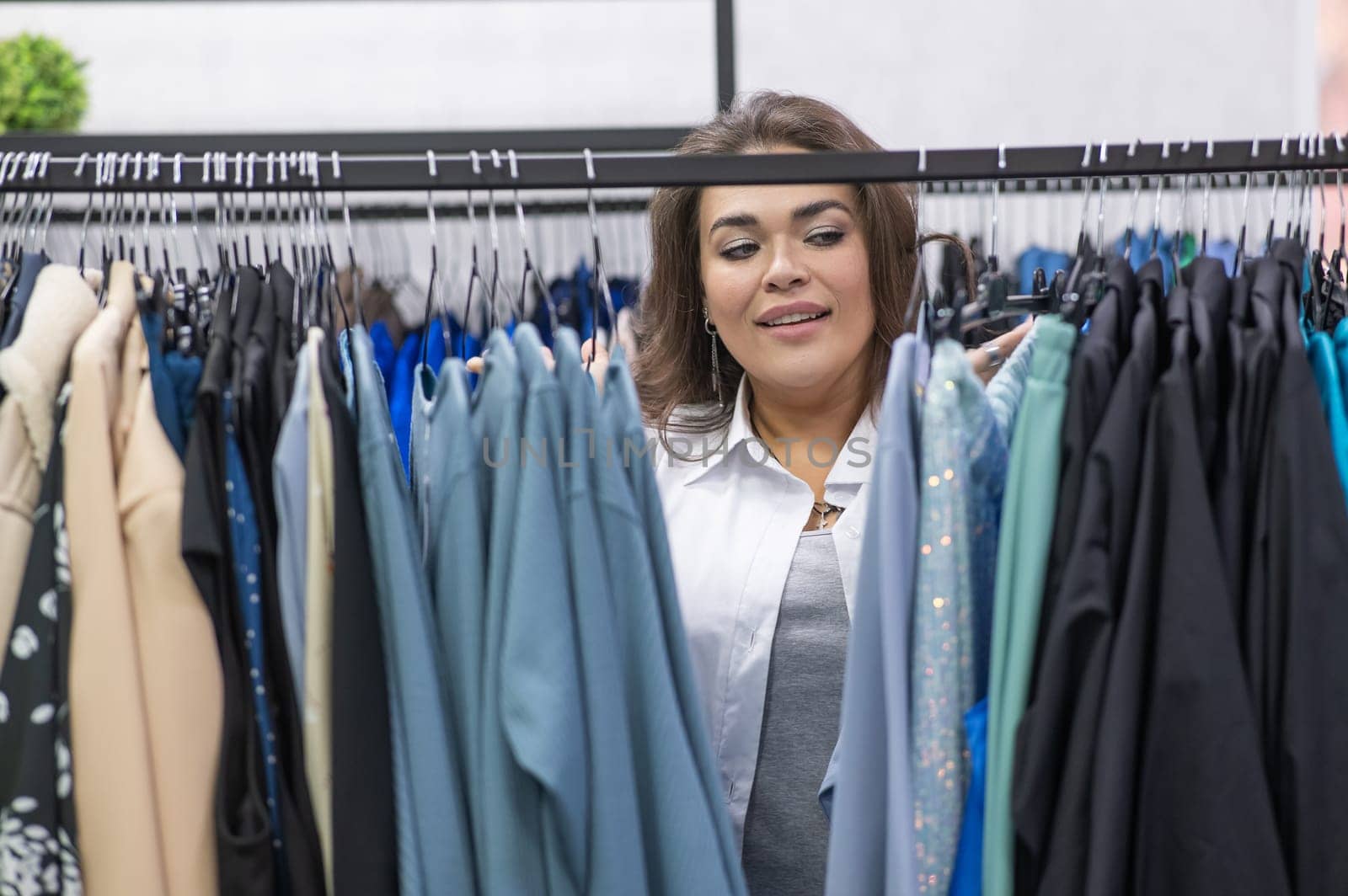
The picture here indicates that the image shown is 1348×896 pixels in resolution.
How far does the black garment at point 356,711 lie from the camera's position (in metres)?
0.86

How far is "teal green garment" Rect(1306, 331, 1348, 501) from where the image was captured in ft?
3.00

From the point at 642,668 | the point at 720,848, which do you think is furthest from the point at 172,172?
the point at 720,848

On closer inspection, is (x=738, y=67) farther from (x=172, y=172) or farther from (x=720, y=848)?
(x=720, y=848)

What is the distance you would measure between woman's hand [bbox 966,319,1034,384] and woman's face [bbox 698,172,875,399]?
0.66 feet

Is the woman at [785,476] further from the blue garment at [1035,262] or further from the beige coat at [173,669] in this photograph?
the blue garment at [1035,262]

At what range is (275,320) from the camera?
994mm

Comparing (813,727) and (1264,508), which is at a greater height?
(1264,508)

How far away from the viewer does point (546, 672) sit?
0.88m

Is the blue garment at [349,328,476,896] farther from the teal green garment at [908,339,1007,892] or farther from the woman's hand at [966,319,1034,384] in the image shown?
the woman's hand at [966,319,1034,384]

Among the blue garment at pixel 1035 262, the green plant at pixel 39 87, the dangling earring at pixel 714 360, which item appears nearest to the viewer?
the dangling earring at pixel 714 360

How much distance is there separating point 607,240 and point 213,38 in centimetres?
108

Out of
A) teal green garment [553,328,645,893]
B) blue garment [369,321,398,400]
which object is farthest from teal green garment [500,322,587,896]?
blue garment [369,321,398,400]

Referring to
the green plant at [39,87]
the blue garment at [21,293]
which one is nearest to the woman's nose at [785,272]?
the blue garment at [21,293]

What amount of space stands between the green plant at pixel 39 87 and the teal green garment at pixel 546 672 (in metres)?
2.04
